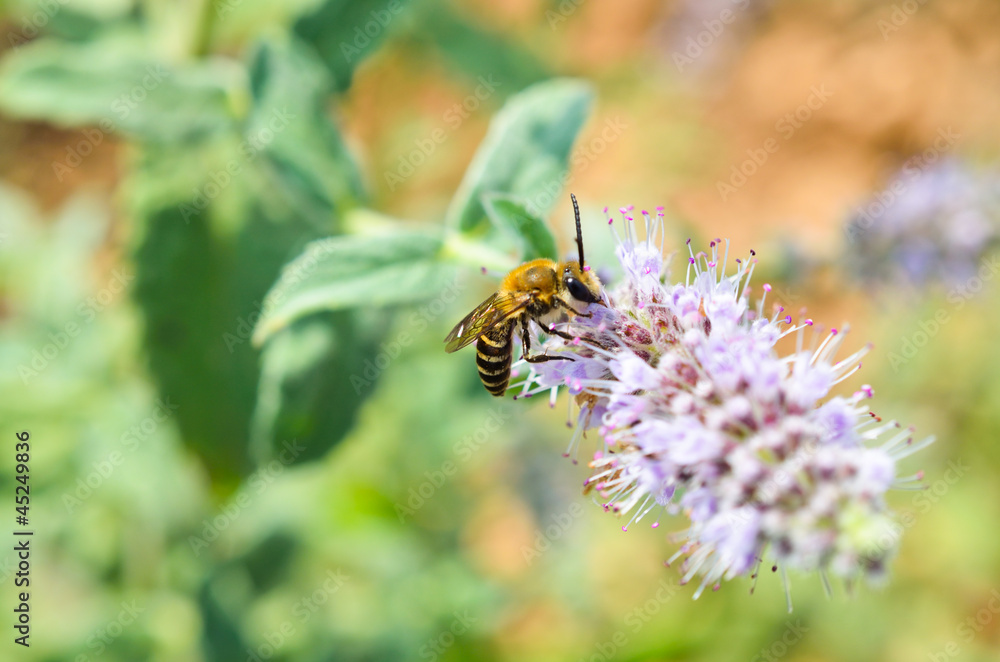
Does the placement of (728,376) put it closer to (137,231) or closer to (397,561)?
(137,231)

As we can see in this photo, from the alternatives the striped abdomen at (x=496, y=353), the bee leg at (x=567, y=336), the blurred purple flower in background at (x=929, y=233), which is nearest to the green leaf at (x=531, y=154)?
the striped abdomen at (x=496, y=353)

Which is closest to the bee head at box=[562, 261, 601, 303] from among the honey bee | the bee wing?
the honey bee

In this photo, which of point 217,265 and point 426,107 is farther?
point 426,107

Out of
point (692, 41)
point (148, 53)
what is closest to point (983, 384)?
point (692, 41)

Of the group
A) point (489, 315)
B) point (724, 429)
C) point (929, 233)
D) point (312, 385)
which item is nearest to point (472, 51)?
point (312, 385)

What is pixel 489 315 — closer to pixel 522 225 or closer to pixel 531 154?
pixel 522 225

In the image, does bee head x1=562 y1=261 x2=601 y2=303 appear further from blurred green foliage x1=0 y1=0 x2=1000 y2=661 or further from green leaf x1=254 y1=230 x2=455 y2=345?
green leaf x1=254 y1=230 x2=455 y2=345
